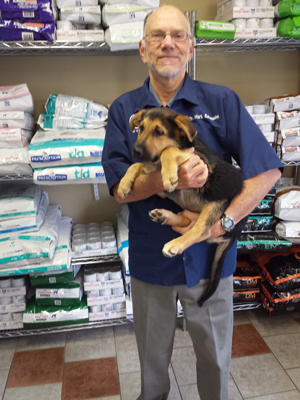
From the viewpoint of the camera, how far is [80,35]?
191cm

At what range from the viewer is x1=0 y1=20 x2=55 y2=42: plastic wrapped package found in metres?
1.80

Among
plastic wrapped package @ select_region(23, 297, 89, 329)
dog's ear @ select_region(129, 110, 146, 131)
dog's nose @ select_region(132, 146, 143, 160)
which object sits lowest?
plastic wrapped package @ select_region(23, 297, 89, 329)

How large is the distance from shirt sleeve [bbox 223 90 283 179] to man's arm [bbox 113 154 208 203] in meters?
0.30

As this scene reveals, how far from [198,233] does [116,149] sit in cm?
47

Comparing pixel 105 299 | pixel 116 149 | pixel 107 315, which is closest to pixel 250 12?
pixel 116 149

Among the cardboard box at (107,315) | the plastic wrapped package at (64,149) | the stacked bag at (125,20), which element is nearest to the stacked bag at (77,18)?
the stacked bag at (125,20)

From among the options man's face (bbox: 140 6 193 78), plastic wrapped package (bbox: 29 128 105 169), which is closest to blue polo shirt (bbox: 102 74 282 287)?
man's face (bbox: 140 6 193 78)

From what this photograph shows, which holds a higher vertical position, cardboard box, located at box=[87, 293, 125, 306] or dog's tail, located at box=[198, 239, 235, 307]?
dog's tail, located at box=[198, 239, 235, 307]

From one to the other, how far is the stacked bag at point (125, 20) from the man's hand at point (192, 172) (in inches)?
48.2

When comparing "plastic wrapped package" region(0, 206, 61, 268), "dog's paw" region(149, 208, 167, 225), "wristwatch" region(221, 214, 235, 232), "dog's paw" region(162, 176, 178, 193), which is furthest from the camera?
"plastic wrapped package" region(0, 206, 61, 268)

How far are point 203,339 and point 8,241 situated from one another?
134 cm

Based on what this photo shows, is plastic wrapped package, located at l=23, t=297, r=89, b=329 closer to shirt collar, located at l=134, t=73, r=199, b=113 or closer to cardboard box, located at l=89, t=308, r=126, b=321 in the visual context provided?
cardboard box, located at l=89, t=308, r=126, b=321

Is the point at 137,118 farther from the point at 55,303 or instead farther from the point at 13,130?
the point at 55,303

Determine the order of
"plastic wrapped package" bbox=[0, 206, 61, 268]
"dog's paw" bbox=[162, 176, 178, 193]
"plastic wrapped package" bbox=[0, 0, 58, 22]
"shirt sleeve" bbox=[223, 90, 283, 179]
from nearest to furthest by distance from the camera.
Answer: "dog's paw" bbox=[162, 176, 178, 193], "shirt sleeve" bbox=[223, 90, 283, 179], "plastic wrapped package" bbox=[0, 0, 58, 22], "plastic wrapped package" bbox=[0, 206, 61, 268]
